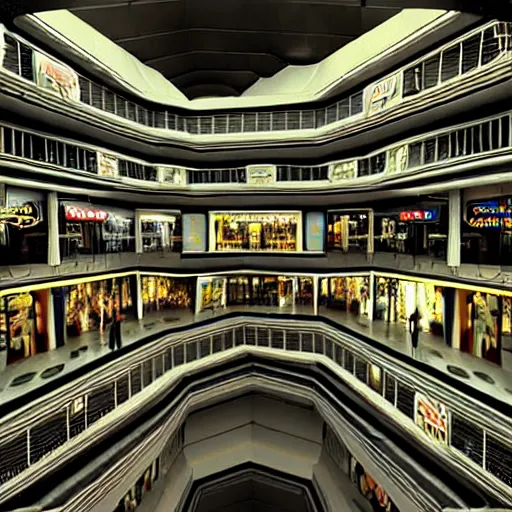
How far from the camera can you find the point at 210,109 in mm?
15055

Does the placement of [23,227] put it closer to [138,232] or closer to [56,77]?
[56,77]

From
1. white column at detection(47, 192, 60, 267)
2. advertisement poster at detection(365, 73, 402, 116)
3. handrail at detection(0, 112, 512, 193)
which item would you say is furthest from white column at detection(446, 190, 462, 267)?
white column at detection(47, 192, 60, 267)

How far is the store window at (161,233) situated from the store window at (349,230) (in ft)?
23.5

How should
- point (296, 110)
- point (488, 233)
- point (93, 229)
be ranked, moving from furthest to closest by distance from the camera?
point (296, 110) < point (93, 229) < point (488, 233)

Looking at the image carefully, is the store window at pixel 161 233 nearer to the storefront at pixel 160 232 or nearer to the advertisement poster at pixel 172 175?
the storefront at pixel 160 232

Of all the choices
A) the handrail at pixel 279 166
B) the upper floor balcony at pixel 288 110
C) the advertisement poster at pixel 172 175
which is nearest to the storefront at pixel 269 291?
the handrail at pixel 279 166

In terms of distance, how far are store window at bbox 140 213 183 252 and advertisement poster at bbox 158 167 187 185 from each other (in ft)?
7.59

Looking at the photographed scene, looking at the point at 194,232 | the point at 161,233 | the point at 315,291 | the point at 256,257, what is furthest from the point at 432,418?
the point at 161,233

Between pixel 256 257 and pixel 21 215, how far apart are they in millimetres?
9469

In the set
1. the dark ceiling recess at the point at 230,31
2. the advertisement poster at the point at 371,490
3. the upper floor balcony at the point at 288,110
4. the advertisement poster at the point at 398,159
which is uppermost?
the dark ceiling recess at the point at 230,31

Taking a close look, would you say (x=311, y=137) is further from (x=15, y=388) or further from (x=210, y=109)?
(x=15, y=388)

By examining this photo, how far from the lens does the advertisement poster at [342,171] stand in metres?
13.5

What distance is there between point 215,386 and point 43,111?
9.74 meters

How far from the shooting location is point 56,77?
913 centimetres
